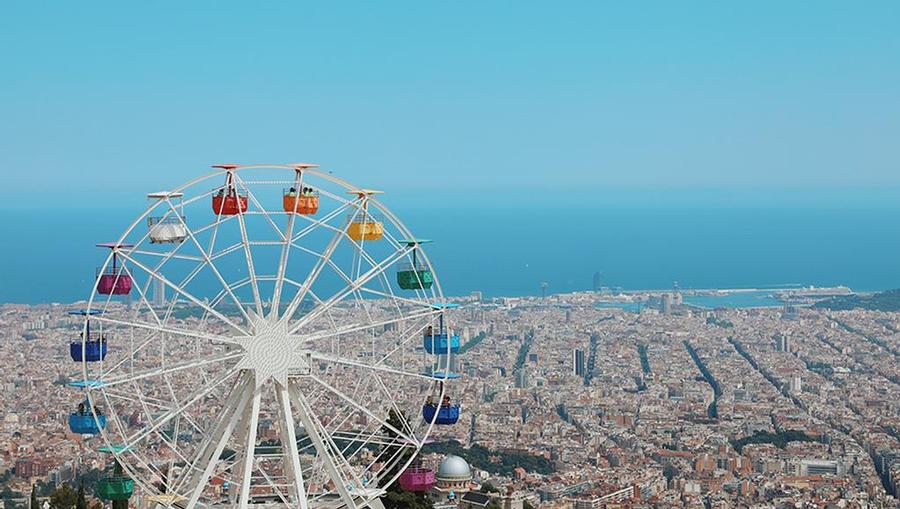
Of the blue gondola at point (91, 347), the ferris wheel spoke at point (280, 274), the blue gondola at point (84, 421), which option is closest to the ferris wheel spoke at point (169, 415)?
the blue gondola at point (84, 421)

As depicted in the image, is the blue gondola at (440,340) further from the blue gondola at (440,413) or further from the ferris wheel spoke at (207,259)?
the ferris wheel spoke at (207,259)

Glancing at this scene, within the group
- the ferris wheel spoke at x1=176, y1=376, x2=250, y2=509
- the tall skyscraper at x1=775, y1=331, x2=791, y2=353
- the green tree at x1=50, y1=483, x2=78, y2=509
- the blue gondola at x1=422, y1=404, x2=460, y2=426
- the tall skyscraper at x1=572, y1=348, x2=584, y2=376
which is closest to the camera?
the ferris wheel spoke at x1=176, y1=376, x2=250, y2=509

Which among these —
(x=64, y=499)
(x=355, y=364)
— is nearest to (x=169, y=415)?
(x=355, y=364)

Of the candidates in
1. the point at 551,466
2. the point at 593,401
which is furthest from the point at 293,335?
the point at 593,401

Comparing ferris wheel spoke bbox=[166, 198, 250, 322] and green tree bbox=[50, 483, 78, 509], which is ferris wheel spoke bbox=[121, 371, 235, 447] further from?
green tree bbox=[50, 483, 78, 509]

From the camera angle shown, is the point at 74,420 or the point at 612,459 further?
the point at 612,459

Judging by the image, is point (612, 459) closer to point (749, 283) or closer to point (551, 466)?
point (551, 466)

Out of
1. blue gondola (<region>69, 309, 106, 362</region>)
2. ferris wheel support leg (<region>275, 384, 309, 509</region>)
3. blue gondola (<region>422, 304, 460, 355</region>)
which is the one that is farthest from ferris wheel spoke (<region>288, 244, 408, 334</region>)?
blue gondola (<region>69, 309, 106, 362</region>)
